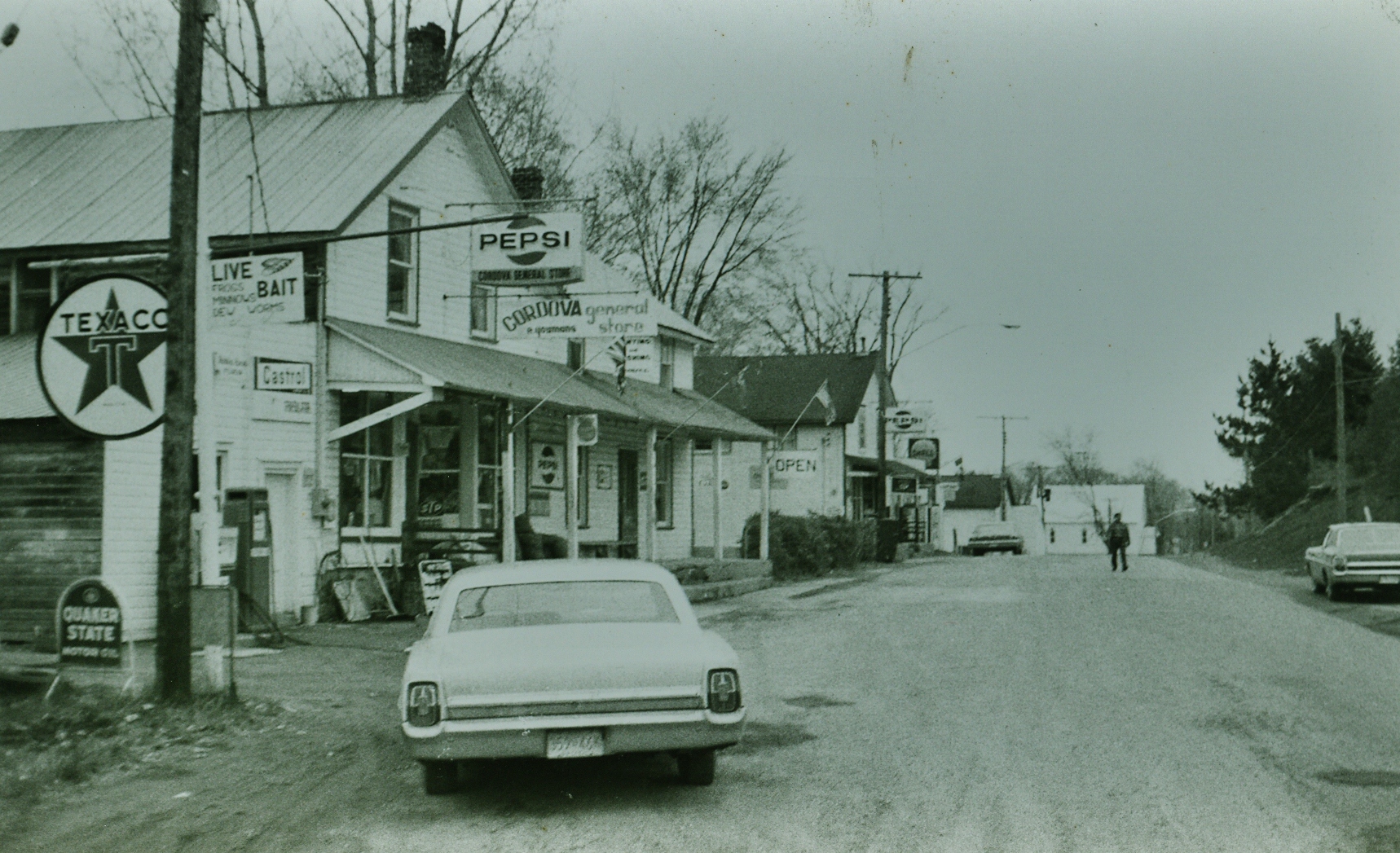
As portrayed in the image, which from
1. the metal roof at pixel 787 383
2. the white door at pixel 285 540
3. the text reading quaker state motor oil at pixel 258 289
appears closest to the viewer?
the text reading quaker state motor oil at pixel 258 289

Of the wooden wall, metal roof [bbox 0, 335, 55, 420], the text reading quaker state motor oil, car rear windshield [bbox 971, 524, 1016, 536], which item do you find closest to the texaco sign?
the text reading quaker state motor oil

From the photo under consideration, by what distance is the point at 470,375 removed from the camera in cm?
1941

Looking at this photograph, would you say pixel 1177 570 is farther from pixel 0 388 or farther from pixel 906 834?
pixel 906 834

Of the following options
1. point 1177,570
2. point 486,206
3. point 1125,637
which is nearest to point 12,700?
point 1125,637

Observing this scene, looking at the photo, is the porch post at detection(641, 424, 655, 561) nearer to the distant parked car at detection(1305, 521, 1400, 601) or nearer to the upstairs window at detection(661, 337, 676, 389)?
the upstairs window at detection(661, 337, 676, 389)

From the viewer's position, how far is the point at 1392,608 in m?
22.6

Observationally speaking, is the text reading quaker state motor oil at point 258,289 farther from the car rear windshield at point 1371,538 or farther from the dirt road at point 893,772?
the car rear windshield at point 1371,538

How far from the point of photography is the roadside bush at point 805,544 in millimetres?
33156

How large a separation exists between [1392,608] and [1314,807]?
17.0 metres

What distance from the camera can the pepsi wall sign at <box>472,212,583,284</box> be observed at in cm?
1809

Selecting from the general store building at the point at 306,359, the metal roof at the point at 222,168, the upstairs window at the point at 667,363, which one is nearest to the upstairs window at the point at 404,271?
the general store building at the point at 306,359

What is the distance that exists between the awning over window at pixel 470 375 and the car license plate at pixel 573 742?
10.8 m

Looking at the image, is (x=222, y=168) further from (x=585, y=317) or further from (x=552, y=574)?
(x=552, y=574)

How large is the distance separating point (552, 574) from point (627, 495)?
843 inches
